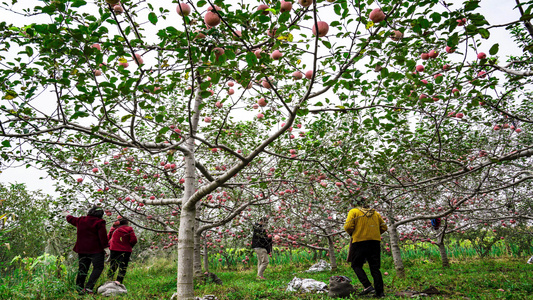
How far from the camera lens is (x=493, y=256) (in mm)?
11242

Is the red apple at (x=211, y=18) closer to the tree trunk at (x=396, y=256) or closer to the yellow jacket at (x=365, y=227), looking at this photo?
the yellow jacket at (x=365, y=227)

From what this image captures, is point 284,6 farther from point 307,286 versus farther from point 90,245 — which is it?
point 90,245

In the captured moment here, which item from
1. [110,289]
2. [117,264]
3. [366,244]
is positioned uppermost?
[366,244]

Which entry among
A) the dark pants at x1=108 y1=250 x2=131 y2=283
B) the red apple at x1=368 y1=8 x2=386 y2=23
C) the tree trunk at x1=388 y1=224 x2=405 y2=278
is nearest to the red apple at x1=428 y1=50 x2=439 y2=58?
the red apple at x1=368 y1=8 x2=386 y2=23

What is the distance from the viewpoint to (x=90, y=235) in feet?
15.4

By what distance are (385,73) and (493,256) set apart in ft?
43.6

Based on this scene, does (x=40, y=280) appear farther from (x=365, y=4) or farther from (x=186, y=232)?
(x=365, y=4)

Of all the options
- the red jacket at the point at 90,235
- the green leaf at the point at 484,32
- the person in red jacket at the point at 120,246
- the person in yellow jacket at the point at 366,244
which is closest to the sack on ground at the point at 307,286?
the person in yellow jacket at the point at 366,244

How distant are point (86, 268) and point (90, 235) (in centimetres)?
53

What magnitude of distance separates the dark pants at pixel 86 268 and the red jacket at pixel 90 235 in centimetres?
9

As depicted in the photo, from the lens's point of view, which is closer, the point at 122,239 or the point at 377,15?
the point at 377,15

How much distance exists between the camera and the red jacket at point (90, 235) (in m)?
4.63

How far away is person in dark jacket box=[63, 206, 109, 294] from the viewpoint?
4520 millimetres

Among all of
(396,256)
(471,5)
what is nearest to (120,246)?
(396,256)
